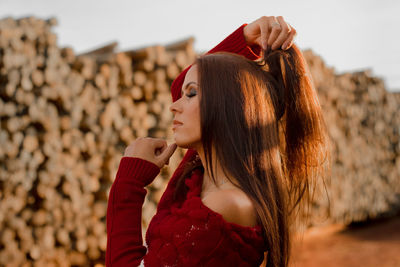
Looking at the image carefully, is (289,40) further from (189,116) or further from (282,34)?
→ (189,116)

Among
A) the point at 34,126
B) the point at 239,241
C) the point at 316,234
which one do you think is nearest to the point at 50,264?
the point at 34,126

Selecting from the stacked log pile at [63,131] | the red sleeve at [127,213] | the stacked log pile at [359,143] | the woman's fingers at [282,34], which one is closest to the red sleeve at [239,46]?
the woman's fingers at [282,34]

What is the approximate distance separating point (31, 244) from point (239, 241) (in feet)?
7.74

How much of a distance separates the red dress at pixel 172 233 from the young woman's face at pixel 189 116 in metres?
0.11

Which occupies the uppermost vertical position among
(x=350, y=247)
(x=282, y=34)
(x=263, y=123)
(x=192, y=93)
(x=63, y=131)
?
(x=282, y=34)

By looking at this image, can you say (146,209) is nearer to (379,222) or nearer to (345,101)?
(345,101)

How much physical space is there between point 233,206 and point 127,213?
0.28m

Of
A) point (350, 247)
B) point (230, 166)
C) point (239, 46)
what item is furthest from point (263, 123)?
point (350, 247)

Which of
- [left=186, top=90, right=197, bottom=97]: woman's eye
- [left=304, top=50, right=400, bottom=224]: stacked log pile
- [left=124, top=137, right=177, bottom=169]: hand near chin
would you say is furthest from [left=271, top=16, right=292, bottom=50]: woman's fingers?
[left=304, top=50, right=400, bottom=224]: stacked log pile

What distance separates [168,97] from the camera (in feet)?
12.4

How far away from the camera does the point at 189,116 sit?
1.14 metres

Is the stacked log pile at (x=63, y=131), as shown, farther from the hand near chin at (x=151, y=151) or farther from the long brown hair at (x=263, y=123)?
the long brown hair at (x=263, y=123)

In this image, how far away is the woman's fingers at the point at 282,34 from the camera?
1.20 metres

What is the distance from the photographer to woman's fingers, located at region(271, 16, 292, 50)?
120cm
